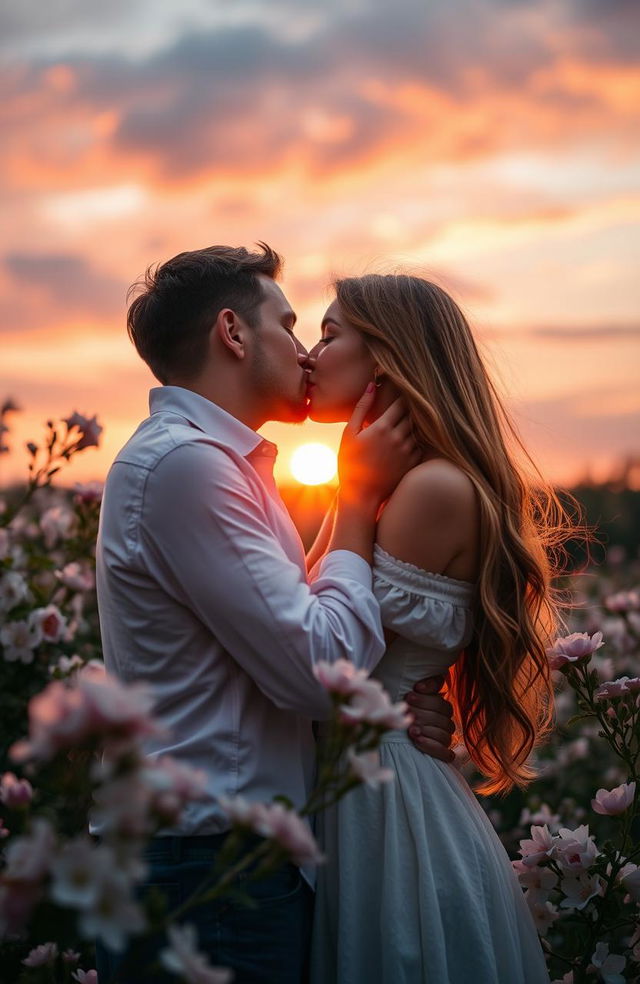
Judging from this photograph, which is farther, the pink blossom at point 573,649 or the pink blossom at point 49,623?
the pink blossom at point 49,623

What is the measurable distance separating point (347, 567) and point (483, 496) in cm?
43

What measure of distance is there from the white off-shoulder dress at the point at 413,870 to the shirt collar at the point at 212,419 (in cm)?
41

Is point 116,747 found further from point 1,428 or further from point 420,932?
point 1,428

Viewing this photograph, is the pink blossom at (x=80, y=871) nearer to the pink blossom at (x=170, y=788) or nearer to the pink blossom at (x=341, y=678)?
the pink blossom at (x=170, y=788)

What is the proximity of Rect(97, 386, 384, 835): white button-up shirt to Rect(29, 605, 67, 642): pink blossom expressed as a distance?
1.51 m

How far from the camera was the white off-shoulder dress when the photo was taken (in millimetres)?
2223

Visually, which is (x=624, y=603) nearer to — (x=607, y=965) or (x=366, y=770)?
(x=607, y=965)

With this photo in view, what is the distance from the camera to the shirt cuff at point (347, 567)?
7.08 feet

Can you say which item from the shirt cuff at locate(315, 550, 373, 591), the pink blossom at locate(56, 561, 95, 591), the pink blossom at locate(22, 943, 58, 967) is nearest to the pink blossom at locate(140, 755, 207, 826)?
the shirt cuff at locate(315, 550, 373, 591)

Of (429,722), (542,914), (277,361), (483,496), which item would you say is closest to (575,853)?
(542,914)

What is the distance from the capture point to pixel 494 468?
2.53 metres

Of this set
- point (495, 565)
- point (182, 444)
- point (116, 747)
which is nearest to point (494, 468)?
point (495, 565)

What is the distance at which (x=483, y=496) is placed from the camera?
2398mm

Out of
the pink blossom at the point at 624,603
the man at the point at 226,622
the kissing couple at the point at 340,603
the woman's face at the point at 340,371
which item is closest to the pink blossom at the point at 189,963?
the man at the point at 226,622
